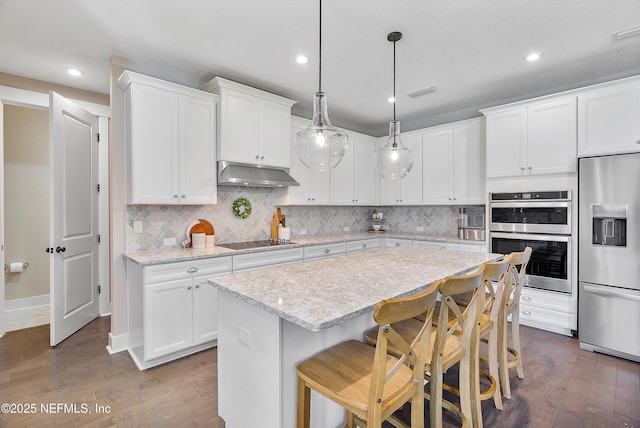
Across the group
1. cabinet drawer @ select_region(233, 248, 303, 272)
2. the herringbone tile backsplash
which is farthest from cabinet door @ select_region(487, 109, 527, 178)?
cabinet drawer @ select_region(233, 248, 303, 272)

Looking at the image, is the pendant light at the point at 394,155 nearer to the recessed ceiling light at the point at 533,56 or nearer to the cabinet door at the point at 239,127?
the recessed ceiling light at the point at 533,56

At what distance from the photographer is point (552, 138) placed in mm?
3240

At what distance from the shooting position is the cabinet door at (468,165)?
13.0 feet

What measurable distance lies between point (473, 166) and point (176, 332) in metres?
3.93

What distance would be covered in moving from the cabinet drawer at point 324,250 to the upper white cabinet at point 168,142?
129cm

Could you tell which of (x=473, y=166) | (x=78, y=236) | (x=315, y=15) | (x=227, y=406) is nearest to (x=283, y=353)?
(x=227, y=406)

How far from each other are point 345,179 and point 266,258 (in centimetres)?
199

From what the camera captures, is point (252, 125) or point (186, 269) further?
point (252, 125)

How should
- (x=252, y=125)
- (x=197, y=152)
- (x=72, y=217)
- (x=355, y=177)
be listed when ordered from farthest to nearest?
(x=355, y=177)
(x=252, y=125)
(x=72, y=217)
(x=197, y=152)

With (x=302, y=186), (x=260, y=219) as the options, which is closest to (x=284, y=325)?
(x=260, y=219)

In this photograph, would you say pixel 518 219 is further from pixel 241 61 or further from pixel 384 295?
pixel 241 61

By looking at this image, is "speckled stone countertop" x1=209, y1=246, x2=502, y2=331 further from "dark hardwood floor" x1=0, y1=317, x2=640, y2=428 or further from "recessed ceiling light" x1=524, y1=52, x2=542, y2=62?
"recessed ceiling light" x1=524, y1=52, x2=542, y2=62

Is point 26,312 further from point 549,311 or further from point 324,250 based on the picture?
point 549,311

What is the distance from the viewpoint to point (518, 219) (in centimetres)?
345
